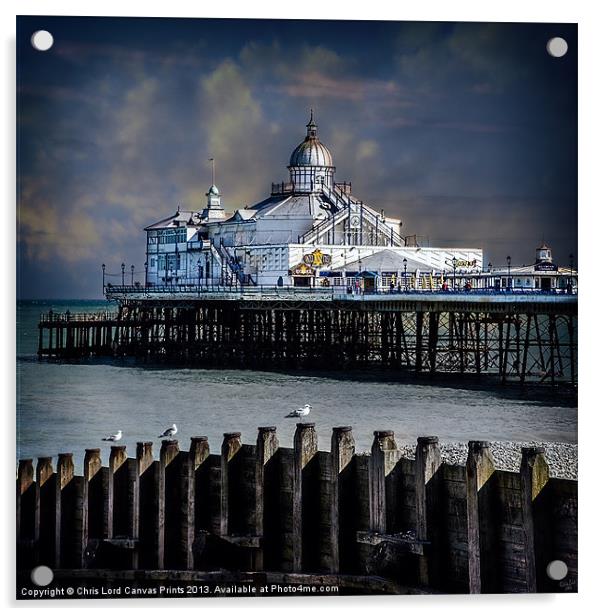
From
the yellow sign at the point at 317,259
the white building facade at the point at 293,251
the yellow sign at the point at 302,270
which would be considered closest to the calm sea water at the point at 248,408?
the white building facade at the point at 293,251

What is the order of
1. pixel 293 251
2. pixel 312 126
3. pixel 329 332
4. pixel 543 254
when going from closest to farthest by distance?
pixel 312 126 < pixel 543 254 < pixel 329 332 < pixel 293 251

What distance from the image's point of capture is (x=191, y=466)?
47.3 feet

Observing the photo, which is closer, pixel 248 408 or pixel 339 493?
pixel 339 493

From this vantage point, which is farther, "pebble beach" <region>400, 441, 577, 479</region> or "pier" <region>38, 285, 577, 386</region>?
"pier" <region>38, 285, 577, 386</region>

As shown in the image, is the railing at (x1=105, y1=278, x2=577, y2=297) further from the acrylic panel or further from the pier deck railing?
the acrylic panel

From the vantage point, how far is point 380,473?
13.2m

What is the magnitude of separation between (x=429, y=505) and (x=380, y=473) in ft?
1.87

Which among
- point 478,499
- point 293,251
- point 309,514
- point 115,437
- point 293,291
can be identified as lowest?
point 309,514

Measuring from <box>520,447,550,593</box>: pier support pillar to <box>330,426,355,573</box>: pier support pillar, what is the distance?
1912 millimetres

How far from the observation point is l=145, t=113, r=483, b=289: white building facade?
3325 centimetres

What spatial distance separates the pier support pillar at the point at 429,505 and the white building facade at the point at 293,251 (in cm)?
1849

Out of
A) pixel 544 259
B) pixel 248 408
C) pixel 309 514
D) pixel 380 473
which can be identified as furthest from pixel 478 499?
pixel 248 408

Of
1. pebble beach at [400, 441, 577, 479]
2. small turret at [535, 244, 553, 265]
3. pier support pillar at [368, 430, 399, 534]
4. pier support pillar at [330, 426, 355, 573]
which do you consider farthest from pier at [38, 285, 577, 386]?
pier support pillar at [368, 430, 399, 534]

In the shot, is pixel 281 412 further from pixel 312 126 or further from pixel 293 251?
pixel 293 251
